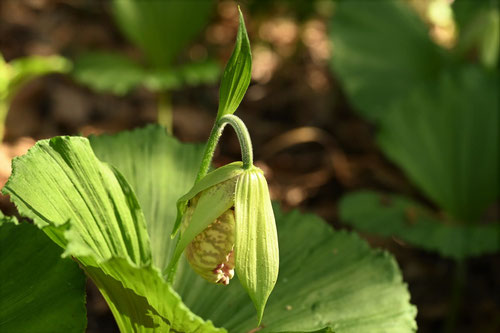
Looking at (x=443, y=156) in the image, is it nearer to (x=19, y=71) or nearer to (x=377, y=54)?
(x=377, y=54)

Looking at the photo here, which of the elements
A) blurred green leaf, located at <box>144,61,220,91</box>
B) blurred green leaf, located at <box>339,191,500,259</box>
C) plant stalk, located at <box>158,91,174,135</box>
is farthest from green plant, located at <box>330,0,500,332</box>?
plant stalk, located at <box>158,91,174,135</box>

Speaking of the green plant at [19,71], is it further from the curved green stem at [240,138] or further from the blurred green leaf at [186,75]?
the curved green stem at [240,138]

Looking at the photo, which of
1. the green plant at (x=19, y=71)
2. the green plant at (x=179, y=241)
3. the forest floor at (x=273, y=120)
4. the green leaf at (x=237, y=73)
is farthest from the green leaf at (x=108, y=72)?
the green leaf at (x=237, y=73)

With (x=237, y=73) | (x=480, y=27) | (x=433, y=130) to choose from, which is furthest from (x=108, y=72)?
(x=237, y=73)

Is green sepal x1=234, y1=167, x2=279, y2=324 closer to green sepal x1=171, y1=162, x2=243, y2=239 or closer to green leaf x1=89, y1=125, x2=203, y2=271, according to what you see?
green sepal x1=171, y1=162, x2=243, y2=239

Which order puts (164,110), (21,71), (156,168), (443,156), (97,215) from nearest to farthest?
(97,215) → (156,168) → (443,156) → (21,71) → (164,110)

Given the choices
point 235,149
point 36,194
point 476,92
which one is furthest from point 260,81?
point 36,194

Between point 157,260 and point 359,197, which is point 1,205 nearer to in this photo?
point 157,260
